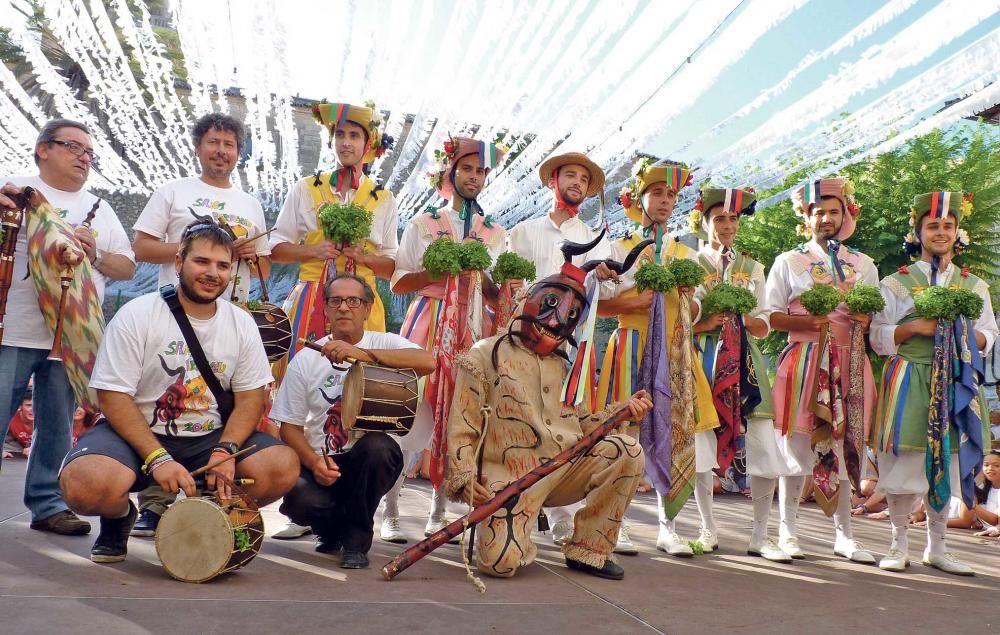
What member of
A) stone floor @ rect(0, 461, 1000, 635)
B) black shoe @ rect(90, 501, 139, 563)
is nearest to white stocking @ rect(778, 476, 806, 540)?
stone floor @ rect(0, 461, 1000, 635)

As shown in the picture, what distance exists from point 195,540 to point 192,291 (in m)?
1.09

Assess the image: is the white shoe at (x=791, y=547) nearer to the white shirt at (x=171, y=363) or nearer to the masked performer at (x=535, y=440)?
the masked performer at (x=535, y=440)

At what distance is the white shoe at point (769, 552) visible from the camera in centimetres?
525

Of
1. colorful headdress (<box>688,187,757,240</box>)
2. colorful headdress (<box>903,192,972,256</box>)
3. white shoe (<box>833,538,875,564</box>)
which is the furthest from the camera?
colorful headdress (<box>688,187,757,240</box>)

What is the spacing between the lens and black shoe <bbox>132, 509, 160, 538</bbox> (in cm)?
468

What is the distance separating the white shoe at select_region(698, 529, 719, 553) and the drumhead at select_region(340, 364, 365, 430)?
2392mm

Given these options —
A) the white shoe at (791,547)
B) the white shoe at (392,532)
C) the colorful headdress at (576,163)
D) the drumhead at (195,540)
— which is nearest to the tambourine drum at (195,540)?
the drumhead at (195,540)

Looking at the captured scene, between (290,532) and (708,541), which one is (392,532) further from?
(708,541)

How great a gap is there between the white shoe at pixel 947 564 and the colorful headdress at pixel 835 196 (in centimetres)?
205

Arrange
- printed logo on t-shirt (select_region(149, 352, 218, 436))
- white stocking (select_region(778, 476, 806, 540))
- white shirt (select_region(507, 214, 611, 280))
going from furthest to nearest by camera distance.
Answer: white shirt (select_region(507, 214, 611, 280)) < white stocking (select_region(778, 476, 806, 540)) < printed logo on t-shirt (select_region(149, 352, 218, 436))

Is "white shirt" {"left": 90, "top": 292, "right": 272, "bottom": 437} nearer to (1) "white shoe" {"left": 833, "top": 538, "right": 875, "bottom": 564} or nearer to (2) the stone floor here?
(2) the stone floor

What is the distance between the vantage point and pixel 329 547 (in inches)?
178

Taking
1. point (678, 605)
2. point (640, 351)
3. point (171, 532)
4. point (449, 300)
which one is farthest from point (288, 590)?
point (640, 351)

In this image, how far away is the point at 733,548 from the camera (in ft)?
18.8
